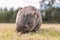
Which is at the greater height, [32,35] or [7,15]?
[32,35]

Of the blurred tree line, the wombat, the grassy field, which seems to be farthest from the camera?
the blurred tree line

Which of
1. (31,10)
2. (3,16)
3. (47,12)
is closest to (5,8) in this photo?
(3,16)

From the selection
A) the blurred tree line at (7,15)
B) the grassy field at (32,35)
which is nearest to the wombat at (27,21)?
the grassy field at (32,35)

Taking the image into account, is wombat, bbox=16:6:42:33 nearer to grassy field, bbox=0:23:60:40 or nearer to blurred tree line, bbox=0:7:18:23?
grassy field, bbox=0:23:60:40

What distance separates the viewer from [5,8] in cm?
1431

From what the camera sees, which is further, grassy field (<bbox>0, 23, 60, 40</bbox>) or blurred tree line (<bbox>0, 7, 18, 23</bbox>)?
blurred tree line (<bbox>0, 7, 18, 23</bbox>)

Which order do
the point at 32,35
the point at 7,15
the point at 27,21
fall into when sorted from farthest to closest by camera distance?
the point at 7,15, the point at 27,21, the point at 32,35

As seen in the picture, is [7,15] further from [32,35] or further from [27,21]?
[32,35]

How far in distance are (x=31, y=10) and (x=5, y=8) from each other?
6.31 meters

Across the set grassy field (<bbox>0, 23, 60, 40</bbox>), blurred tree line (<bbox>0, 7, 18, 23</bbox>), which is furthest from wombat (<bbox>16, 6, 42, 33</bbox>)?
blurred tree line (<bbox>0, 7, 18, 23</bbox>)

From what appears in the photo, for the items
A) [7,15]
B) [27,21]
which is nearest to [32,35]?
[27,21]

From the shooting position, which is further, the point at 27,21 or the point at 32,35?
the point at 27,21

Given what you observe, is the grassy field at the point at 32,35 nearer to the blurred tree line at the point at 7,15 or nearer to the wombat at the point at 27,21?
the wombat at the point at 27,21

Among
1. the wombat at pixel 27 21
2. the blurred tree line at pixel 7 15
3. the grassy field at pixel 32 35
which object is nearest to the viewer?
the grassy field at pixel 32 35
